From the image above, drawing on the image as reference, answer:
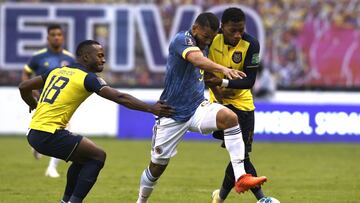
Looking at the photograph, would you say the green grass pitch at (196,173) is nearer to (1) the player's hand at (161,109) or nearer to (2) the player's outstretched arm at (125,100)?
(1) the player's hand at (161,109)

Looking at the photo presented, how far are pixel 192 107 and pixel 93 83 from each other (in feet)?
4.42

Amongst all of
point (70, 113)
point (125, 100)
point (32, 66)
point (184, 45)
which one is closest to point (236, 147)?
point (184, 45)

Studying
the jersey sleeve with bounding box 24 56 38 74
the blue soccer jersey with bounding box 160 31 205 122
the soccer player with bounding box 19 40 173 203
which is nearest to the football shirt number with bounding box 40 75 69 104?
the soccer player with bounding box 19 40 173 203

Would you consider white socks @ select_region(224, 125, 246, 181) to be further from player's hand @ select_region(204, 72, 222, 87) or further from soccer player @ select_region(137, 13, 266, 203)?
player's hand @ select_region(204, 72, 222, 87)

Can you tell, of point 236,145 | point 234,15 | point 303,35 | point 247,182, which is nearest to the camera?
point 247,182

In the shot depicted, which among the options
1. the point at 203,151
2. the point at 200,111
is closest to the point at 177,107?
the point at 200,111

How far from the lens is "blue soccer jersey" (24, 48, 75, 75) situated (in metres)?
15.8

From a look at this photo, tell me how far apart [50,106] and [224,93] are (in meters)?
2.21

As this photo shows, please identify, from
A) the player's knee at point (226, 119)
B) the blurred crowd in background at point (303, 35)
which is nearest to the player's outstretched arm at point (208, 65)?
the player's knee at point (226, 119)

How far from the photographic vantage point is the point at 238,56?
10.4 meters

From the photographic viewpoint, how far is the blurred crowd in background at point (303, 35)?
28188 millimetres

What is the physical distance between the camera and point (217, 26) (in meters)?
9.77

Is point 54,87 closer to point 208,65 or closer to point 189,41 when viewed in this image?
point 189,41

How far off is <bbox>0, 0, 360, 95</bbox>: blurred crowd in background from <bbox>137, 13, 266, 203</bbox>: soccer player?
17998 mm
